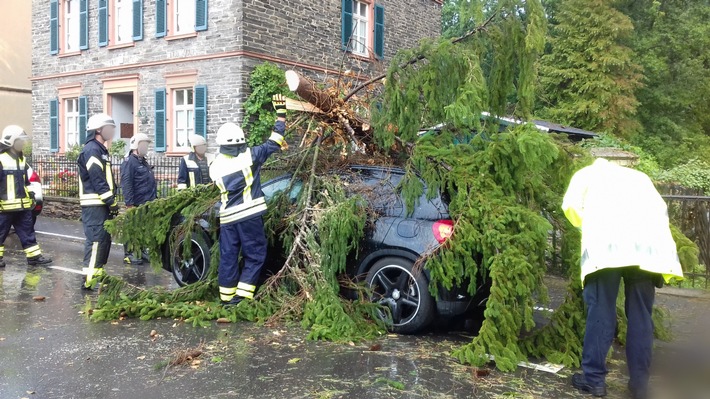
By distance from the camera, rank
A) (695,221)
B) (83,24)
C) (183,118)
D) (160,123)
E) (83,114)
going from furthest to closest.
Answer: (83,114) < (83,24) < (160,123) < (183,118) < (695,221)

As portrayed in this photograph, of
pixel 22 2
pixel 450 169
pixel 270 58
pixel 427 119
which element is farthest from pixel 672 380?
pixel 22 2

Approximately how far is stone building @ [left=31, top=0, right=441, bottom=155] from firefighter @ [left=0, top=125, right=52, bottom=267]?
8.09 metres

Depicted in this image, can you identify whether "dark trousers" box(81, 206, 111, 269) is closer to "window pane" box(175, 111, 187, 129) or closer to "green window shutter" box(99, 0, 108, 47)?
"window pane" box(175, 111, 187, 129)

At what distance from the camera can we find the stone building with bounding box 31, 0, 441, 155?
1752 cm

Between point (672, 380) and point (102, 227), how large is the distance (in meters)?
6.35

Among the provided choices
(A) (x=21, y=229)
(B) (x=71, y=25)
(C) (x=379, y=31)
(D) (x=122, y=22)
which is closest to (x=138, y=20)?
(D) (x=122, y=22)

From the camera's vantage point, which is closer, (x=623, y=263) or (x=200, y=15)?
(x=623, y=263)

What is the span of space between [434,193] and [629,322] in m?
2.05

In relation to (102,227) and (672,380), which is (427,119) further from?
(102,227)

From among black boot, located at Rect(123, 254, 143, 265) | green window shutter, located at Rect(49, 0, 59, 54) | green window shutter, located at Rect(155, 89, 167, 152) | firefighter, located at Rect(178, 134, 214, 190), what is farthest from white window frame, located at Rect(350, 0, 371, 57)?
black boot, located at Rect(123, 254, 143, 265)

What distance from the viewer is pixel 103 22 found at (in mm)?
20188

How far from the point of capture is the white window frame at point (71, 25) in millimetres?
21416

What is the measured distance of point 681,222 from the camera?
898 cm

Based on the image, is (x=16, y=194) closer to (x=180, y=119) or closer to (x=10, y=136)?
(x=10, y=136)
